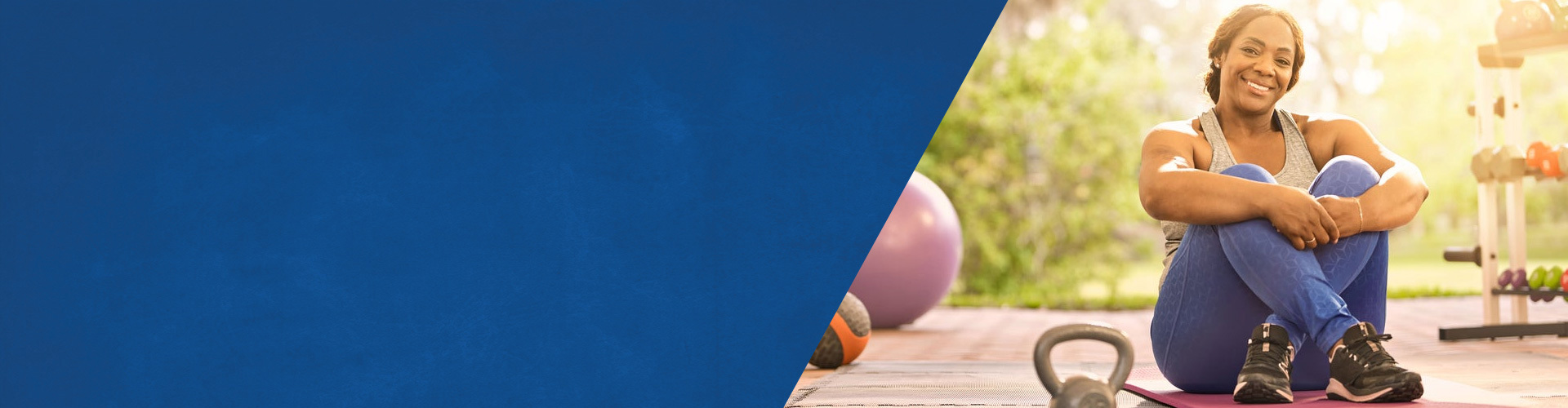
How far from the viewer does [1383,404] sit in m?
1.76

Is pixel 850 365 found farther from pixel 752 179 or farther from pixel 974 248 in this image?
pixel 974 248

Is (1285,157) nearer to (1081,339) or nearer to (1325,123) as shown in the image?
(1325,123)

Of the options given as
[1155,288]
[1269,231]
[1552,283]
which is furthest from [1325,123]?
[1155,288]

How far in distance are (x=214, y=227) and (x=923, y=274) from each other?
A: 298 cm

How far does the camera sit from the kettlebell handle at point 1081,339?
142 centimetres

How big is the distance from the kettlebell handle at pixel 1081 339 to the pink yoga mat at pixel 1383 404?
445 mm

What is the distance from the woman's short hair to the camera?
2115mm

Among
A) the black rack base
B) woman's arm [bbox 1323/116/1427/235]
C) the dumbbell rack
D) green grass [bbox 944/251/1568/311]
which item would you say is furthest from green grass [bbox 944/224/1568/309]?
woman's arm [bbox 1323/116/1427/235]

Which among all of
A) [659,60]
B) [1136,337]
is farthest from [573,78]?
[1136,337]

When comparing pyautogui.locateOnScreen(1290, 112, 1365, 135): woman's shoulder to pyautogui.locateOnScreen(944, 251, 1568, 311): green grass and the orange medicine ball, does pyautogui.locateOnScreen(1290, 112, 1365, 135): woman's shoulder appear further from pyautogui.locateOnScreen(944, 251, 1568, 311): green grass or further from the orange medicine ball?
pyautogui.locateOnScreen(944, 251, 1568, 311): green grass

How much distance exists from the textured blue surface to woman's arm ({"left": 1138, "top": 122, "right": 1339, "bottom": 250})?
0.36 meters

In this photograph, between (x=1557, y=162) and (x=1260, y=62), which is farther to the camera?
(x=1557, y=162)

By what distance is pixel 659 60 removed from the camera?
82.0 inches

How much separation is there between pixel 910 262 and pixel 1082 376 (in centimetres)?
315
